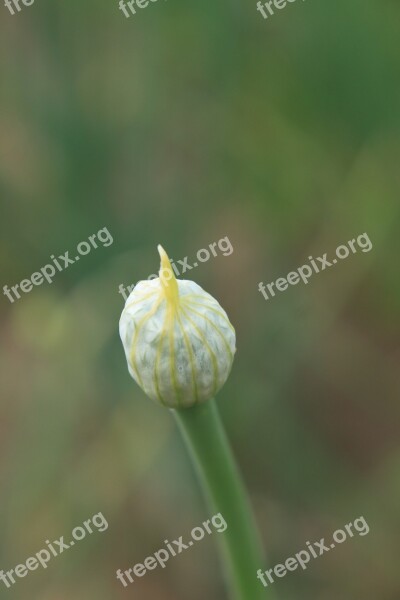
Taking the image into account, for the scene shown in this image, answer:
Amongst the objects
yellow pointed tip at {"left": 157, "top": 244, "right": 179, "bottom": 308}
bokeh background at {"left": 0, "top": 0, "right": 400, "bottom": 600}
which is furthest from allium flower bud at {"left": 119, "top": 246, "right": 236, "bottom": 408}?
bokeh background at {"left": 0, "top": 0, "right": 400, "bottom": 600}

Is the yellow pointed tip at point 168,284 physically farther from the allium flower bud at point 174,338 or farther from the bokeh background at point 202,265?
the bokeh background at point 202,265

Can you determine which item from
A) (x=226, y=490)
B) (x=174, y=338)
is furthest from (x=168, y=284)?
(x=226, y=490)

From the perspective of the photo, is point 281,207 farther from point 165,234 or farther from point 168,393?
point 168,393

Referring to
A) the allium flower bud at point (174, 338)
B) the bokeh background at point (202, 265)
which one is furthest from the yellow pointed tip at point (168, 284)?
the bokeh background at point (202, 265)

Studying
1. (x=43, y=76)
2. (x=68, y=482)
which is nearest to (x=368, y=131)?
(x=43, y=76)

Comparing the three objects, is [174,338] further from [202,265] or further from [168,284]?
[202,265]

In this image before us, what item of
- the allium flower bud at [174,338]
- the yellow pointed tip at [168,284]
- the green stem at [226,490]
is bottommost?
the green stem at [226,490]

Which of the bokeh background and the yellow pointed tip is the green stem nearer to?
the yellow pointed tip
